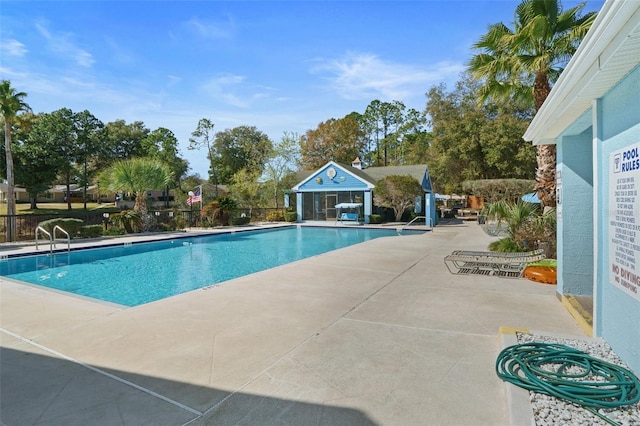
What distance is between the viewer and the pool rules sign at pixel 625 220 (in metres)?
2.84

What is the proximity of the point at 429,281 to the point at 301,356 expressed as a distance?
163 inches

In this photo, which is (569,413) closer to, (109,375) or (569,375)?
(569,375)

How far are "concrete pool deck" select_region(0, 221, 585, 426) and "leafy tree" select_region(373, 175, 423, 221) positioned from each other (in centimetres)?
1643

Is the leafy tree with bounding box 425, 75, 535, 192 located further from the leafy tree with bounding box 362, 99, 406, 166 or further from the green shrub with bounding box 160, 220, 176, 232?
the green shrub with bounding box 160, 220, 176, 232

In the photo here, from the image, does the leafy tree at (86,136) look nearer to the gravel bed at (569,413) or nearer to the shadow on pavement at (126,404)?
the shadow on pavement at (126,404)

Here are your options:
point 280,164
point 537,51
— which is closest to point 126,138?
point 280,164

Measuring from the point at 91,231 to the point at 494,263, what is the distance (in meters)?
15.9

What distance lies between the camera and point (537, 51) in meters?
10.1

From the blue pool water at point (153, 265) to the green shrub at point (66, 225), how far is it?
95.7 inches

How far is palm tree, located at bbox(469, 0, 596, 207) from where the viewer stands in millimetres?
9617

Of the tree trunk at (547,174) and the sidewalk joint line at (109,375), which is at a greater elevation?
the tree trunk at (547,174)

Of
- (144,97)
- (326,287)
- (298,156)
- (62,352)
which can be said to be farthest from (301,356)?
(298,156)

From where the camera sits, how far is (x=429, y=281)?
7047mm

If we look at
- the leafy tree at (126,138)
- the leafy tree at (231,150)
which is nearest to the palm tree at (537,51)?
the leafy tree at (126,138)
